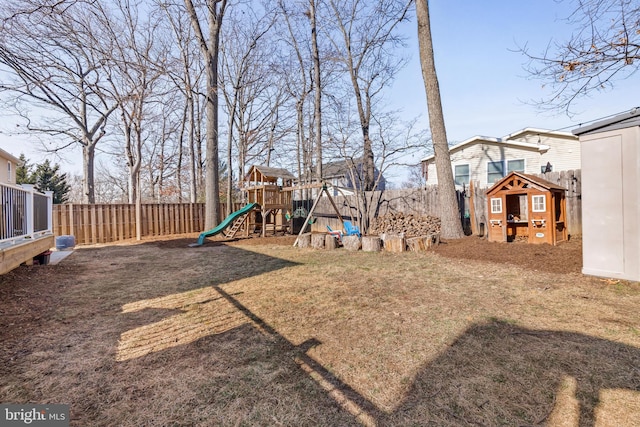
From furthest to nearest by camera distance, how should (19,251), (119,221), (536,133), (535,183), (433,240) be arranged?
(536,133)
(119,221)
(433,240)
(535,183)
(19,251)

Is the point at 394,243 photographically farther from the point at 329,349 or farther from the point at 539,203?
A: the point at 329,349

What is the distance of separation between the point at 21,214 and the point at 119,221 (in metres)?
7.55

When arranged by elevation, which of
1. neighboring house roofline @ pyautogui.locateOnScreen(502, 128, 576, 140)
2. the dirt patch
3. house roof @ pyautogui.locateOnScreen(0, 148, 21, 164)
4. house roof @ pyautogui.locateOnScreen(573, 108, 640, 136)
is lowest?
the dirt patch

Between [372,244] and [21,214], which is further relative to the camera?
[372,244]

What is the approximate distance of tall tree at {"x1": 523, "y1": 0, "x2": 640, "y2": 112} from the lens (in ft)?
15.3

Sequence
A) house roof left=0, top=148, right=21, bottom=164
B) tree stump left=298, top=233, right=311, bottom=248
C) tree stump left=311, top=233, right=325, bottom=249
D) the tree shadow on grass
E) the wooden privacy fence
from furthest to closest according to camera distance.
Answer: the wooden privacy fence
house roof left=0, top=148, right=21, bottom=164
tree stump left=298, top=233, right=311, bottom=248
tree stump left=311, top=233, right=325, bottom=249
the tree shadow on grass

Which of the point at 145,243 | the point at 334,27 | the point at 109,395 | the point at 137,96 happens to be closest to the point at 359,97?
the point at 334,27

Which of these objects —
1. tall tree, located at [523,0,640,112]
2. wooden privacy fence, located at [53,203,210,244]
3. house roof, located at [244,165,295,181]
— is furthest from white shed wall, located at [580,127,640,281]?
wooden privacy fence, located at [53,203,210,244]

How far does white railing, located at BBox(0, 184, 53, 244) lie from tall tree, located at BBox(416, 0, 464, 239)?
28.6 feet

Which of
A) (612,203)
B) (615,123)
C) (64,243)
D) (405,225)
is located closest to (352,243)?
(405,225)

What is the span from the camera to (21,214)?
15.4 feet

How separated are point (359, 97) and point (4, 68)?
45.0ft

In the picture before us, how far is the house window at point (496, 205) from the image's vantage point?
7.38m

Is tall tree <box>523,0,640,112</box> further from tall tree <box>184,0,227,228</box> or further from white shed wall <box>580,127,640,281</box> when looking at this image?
tall tree <box>184,0,227,228</box>
